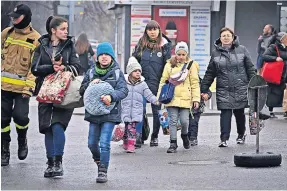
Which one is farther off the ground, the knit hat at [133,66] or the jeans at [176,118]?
the knit hat at [133,66]

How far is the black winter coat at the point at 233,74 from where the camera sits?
14742 mm

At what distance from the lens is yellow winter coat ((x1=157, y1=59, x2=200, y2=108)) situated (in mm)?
14164

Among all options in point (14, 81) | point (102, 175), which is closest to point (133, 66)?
point (14, 81)

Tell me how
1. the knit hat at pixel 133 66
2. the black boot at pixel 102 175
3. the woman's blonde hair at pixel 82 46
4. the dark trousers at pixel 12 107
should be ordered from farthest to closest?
Answer: the woman's blonde hair at pixel 82 46 < the knit hat at pixel 133 66 < the dark trousers at pixel 12 107 < the black boot at pixel 102 175

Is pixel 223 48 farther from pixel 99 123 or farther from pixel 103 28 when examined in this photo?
pixel 103 28

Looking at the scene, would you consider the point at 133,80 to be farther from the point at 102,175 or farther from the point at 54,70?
the point at 102,175

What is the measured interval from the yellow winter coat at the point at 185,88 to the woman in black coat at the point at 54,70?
2843 millimetres

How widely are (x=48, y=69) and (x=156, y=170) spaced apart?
1787 millimetres

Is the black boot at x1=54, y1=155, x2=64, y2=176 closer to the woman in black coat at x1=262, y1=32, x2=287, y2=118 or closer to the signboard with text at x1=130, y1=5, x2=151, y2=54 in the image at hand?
the woman in black coat at x1=262, y1=32, x2=287, y2=118

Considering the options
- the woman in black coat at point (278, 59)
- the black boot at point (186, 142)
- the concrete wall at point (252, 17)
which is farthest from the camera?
the concrete wall at point (252, 17)

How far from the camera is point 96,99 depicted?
11.0 m

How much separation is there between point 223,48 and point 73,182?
15.0ft

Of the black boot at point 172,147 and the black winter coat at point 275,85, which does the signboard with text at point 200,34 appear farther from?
the black boot at point 172,147

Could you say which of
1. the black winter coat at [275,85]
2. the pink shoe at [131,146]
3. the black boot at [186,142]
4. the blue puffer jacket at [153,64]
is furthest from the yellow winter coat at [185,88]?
the black winter coat at [275,85]
